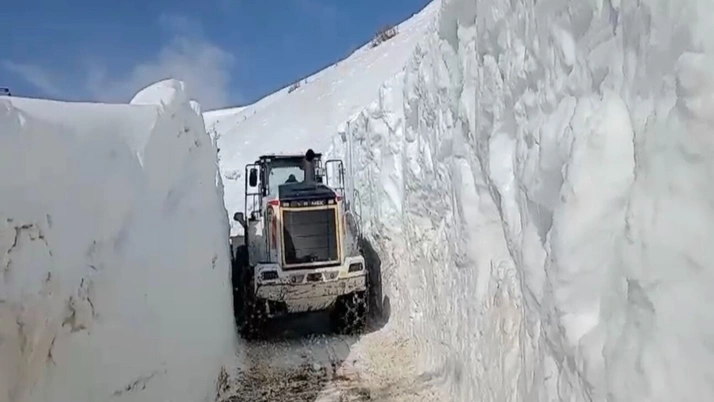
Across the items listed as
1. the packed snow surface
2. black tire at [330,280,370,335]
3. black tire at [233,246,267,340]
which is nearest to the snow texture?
black tire at [233,246,267,340]

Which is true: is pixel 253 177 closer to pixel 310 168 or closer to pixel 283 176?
pixel 283 176

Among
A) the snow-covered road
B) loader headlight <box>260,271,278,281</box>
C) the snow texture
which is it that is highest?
the snow texture

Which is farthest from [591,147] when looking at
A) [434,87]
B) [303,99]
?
[303,99]

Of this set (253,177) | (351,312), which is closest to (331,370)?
(351,312)

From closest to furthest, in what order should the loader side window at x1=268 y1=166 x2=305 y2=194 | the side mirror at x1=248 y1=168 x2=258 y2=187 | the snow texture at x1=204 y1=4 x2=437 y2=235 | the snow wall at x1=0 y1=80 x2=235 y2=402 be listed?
1. the snow wall at x1=0 y1=80 x2=235 y2=402
2. the side mirror at x1=248 y1=168 x2=258 y2=187
3. the loader side window at x1=268 y1=166 x2=305 y2=194
4. the snow texture at x1=204 y1=4 x2=437 y2=235

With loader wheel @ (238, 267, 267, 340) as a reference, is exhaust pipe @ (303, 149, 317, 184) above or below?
above

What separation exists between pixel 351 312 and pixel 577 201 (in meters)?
6.82

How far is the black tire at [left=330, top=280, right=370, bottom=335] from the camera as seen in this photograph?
9328mm

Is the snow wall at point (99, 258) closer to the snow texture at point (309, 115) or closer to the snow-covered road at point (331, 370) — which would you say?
the snow-covered road at point (331, 370)

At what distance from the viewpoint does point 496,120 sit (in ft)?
15.8

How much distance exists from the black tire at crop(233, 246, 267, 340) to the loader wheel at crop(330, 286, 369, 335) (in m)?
1.13

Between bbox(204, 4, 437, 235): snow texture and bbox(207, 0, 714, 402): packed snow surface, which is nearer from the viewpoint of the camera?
bbox(207, 0, 714, 402): packed snow surface

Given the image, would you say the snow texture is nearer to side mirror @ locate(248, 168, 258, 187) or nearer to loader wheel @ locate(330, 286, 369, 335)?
side mirror @ locate(248, 168, 258, 187)

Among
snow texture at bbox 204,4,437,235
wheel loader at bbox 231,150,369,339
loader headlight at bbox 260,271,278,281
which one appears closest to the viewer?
loader headlight at bbox 260,271,278,281
